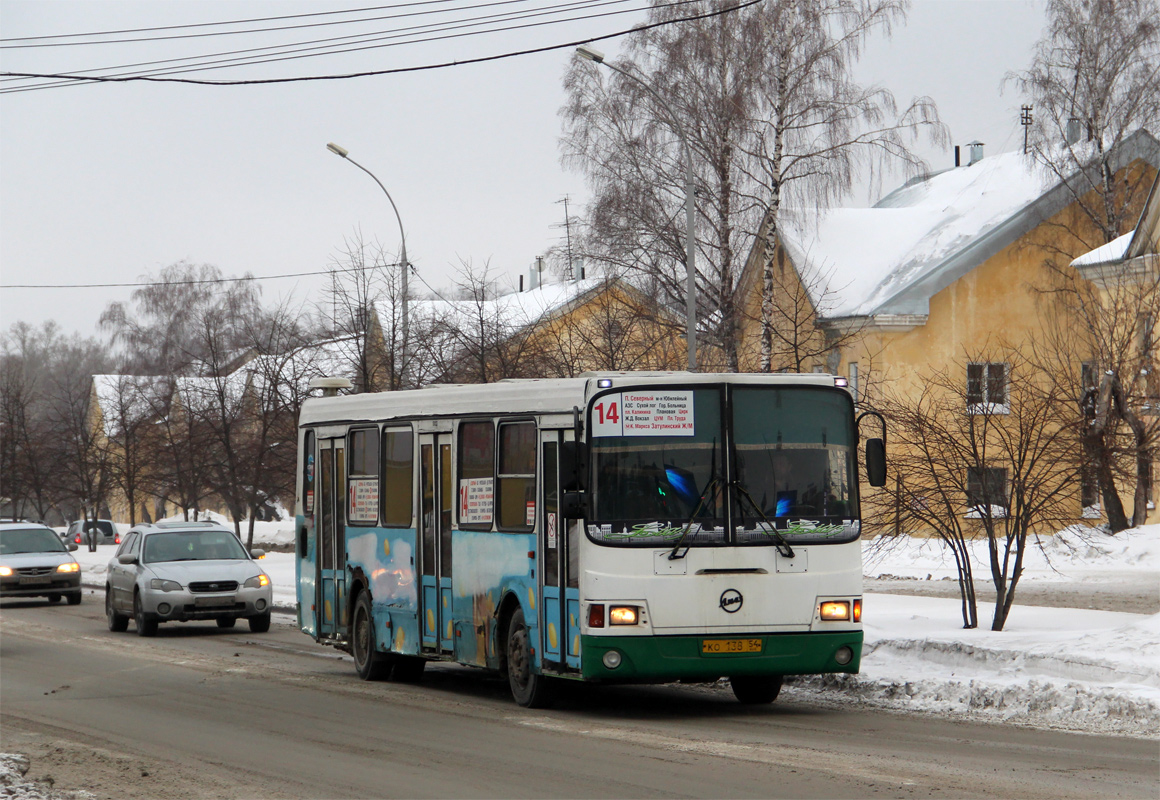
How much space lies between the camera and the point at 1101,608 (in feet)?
70.2

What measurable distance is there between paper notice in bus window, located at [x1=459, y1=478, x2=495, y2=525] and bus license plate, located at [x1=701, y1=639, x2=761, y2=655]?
252cm

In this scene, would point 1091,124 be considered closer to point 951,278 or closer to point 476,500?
point 951,278

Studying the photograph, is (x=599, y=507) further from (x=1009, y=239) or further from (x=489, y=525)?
(x=1009, y=239)

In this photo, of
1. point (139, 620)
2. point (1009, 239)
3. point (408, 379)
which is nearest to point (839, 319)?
point (1009, 239)

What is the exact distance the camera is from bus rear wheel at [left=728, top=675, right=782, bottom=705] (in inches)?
508

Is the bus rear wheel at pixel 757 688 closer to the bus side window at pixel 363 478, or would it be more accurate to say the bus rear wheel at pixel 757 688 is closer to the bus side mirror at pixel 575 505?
the bus side mirror at pixel 575 505

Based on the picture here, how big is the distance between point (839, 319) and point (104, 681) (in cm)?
2773

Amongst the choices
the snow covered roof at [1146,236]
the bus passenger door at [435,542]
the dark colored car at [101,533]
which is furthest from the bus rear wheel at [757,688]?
the dark colored car at [101,533]

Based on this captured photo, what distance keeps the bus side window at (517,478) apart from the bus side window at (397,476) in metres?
1.86

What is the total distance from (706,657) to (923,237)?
33.7 meters

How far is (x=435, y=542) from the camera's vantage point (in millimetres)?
14477

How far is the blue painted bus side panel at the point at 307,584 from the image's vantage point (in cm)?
1738

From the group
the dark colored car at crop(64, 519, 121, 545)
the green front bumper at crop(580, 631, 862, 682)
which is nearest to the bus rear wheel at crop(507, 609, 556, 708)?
the green front bumper at crop(580, 631, 862, 682)

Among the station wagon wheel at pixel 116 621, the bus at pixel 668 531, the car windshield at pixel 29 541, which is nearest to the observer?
the bus at pixel 668 531
